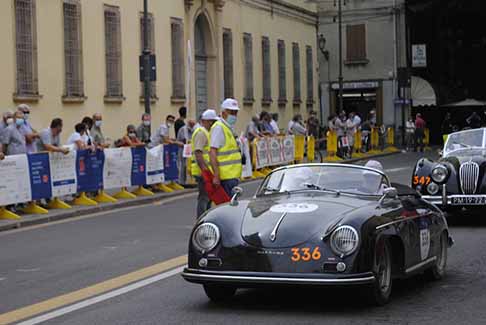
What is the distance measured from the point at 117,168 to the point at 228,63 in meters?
18.0

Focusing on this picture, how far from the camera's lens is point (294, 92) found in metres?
47.8

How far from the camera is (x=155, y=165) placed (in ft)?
78.2

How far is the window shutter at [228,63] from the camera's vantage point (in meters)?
39.2

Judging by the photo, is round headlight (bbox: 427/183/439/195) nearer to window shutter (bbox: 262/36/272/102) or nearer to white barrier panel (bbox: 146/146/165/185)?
white barrier panel (bbox: 146/146/165/185)

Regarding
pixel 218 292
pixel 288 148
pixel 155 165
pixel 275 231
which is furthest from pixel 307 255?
pixel 288 148

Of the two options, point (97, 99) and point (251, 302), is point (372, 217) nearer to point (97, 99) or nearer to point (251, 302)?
point (251, 302)

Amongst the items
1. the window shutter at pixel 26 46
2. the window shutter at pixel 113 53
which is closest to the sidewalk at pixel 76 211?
the window shutter at pixel 26 46

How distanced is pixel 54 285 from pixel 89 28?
18.4 metres

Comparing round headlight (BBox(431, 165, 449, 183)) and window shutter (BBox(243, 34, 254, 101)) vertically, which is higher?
window shutter (BBox(243, 34, 254, 101))

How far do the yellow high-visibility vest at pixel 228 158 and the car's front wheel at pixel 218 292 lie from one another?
400cm

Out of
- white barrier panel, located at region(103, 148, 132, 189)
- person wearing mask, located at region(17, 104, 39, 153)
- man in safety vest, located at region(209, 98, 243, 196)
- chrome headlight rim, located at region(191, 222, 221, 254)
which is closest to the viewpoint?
chrome headlight rim, located at region(191, 222, 221, 254)

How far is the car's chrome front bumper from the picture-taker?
8352mm

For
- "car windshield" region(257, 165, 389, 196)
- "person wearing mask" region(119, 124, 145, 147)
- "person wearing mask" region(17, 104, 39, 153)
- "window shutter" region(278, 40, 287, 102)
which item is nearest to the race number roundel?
"car windshield" region(257, 165, 389, 196)

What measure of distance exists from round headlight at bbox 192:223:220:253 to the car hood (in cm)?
24
